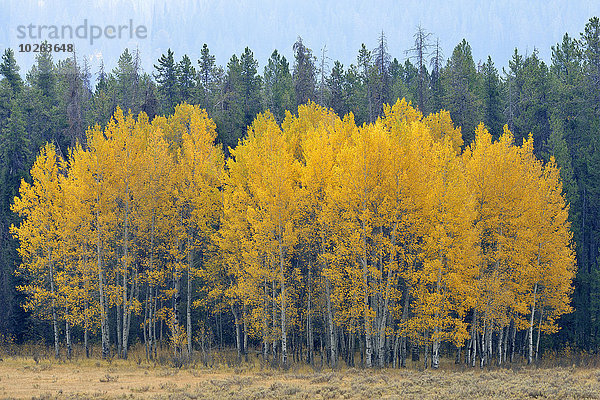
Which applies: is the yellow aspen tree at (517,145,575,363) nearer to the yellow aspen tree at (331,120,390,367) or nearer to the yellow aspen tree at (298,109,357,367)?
the yellow aspen tree at (331,120,390,367)

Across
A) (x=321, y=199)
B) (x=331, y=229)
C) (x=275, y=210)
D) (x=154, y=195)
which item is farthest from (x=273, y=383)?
(x=154, y=195)

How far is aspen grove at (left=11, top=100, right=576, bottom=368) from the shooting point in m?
26.3

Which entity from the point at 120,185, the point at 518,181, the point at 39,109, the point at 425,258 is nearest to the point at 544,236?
the point at 518,181

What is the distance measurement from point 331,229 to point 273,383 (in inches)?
315

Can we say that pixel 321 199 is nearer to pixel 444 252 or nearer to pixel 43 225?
pixel 444 252

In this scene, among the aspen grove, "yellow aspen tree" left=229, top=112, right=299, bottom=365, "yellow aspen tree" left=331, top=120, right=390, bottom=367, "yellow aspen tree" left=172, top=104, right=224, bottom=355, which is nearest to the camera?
"yellow aspen tree" left=331, top=120, right=390, bottom=367

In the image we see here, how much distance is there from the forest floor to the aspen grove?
2.84 meters

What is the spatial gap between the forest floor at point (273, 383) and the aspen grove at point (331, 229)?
2.84 metres

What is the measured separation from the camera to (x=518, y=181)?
Answer: 2861 cm

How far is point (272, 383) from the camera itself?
22.3 meters

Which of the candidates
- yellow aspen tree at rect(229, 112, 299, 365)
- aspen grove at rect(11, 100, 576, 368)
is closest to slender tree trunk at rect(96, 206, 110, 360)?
aspen grove at rect(11, 100, 576, 368)

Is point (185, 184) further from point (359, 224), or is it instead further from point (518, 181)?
point (518, 181)

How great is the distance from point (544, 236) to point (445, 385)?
12.2 m

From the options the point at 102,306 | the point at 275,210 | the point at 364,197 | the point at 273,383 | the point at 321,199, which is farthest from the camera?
the point at 102,306
